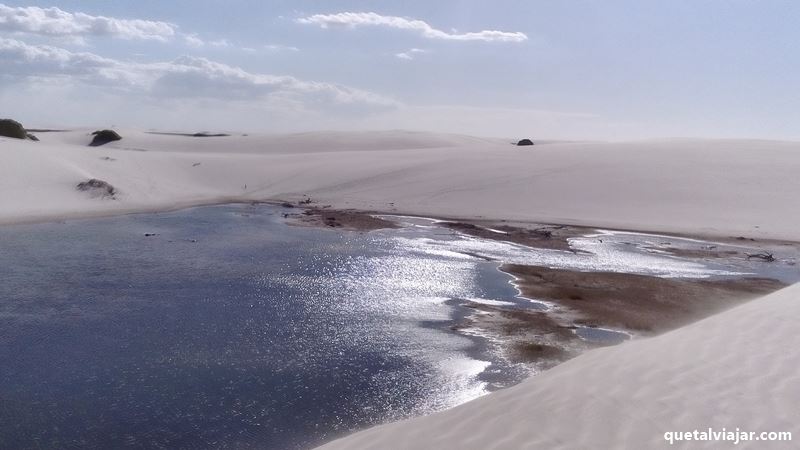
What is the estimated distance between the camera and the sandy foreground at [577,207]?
14.3ft

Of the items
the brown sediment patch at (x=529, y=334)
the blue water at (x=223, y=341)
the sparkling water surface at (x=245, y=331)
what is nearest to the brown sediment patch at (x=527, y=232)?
the sparkling water surface at (x=245, y=331)

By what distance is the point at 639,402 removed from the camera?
14.7ft

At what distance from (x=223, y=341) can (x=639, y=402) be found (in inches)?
217

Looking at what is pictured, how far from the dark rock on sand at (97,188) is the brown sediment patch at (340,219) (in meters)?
6.28

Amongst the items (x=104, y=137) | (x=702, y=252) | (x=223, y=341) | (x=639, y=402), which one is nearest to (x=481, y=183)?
(x=702, y=252)

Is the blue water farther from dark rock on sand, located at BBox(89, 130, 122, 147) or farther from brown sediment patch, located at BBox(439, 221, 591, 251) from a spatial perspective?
dark rock on sand, located at BBox(89, 130, 122, 147)

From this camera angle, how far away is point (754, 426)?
3.93 metres

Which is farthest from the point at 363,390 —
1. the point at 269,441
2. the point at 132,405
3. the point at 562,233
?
the point at 562,233

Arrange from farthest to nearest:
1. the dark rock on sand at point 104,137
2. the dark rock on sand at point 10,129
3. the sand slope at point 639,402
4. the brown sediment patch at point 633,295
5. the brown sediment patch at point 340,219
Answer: the dark rock on sand at point 104,137
the dark rock on sand at point 10,129
the brown sediment patch at point 340,219
the brown sediment patch at point 633,295
the sand slope at point 639,402

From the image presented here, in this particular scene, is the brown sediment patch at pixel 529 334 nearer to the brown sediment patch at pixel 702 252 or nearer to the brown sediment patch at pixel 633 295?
the brown sediment patch at pixel 633 295

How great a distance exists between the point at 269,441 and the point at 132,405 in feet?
5.25

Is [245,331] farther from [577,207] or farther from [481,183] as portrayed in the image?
[481,183]

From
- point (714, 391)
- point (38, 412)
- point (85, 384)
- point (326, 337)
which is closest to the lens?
point (714, 391)

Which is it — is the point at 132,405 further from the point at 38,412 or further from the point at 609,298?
the point at 609,298
